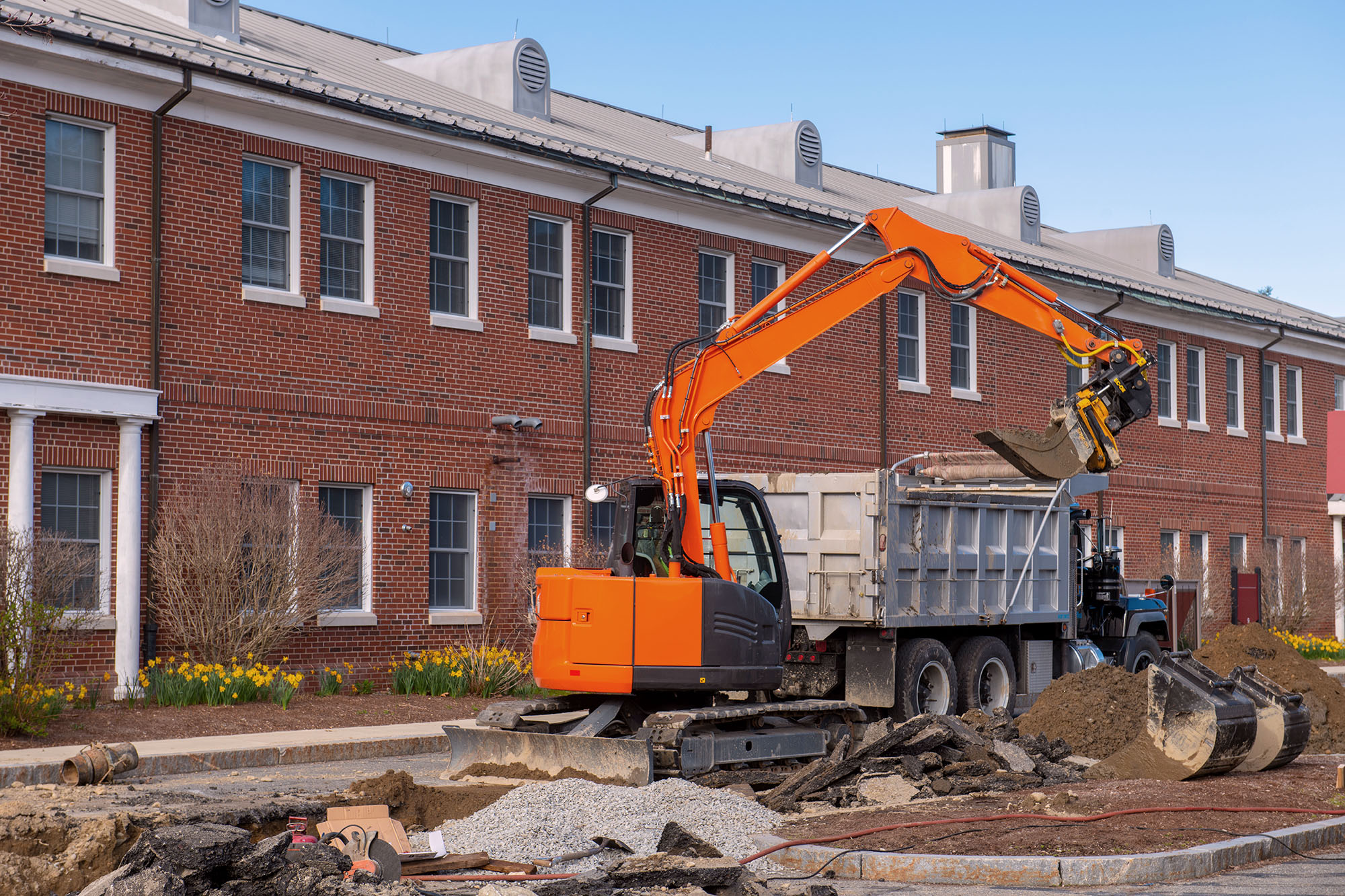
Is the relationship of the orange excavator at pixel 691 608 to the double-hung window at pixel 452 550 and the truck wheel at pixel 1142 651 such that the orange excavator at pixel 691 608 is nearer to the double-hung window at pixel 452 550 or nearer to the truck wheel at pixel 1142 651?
the truck wheel at pixel 1142 651

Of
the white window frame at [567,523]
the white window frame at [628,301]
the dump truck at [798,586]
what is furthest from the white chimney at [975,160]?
the dump truck at [798,586]

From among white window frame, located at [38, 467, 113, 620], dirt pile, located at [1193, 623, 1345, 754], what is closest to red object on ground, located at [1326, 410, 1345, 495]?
dirt pile, located at [1193, 623, 1345, 754]

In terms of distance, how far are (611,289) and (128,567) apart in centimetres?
880

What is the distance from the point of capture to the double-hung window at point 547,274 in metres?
22.5

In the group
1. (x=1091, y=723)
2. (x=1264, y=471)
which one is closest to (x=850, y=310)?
(x=1091, y=723)

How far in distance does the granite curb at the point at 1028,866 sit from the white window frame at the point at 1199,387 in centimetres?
2680

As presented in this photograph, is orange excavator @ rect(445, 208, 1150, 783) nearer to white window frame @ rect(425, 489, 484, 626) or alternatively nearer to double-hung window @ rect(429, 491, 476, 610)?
white window frame @ rect(425, 489, 484, 626)

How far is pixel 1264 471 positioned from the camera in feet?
121

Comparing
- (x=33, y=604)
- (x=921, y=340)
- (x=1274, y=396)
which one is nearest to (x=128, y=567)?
(x=33, y=604)

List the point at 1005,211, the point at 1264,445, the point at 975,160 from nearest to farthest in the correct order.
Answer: the point at 1005,211, the point at 1264,445, the point at 975,160

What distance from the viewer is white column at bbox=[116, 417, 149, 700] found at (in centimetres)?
1720

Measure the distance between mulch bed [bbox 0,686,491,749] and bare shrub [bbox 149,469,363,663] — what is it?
41.1 inches

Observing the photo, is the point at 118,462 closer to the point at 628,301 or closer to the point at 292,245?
the point at 292,245

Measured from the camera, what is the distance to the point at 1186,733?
13008 mm
